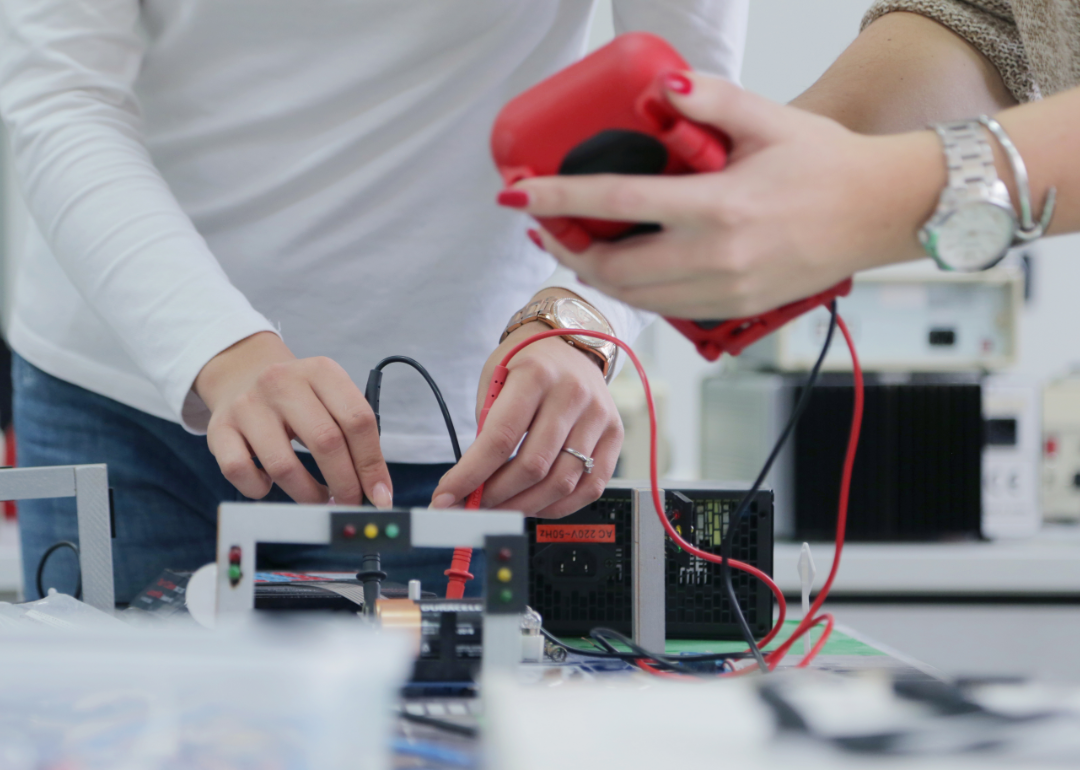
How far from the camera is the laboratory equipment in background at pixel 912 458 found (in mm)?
1755

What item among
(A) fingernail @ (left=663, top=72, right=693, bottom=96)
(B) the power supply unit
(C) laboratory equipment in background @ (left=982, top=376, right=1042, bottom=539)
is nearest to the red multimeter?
(A) fingernail @ (left=663, top=72, right=693, bottom=96)

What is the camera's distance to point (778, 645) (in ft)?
A: 2.19

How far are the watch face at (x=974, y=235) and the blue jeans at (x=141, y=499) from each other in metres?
0.50

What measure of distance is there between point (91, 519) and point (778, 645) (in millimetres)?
483

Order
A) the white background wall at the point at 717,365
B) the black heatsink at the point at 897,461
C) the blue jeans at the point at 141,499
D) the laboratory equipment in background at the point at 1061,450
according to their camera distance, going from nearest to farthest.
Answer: the blue jeans at the point at 141,499 < the black heatsink at the point at 897,461 < the laboratory equipment in background at the point at 1061,450 < the white background wall at the point at 717,365

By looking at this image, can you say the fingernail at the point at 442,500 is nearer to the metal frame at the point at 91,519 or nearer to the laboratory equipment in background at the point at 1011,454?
the metal frame at the point at 91,519

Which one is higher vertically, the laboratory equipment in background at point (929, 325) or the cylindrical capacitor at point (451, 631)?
the laboratory equipment in background at point (929, 325)

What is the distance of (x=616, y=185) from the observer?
358 mm

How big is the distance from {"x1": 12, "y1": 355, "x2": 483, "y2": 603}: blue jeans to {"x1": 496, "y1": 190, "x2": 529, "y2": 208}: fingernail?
434 millimetres

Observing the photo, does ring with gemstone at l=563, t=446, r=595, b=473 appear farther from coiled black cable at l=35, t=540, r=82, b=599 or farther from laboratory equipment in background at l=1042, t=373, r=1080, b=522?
laboratory equipment in background at l=1042, t=373, r=1080, b=522

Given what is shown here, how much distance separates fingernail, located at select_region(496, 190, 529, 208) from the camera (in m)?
0.38

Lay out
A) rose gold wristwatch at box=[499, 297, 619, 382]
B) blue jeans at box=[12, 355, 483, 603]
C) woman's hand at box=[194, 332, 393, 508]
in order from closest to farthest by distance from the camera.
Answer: woman's hand at box=[194, 332, 393, 508] → rose gold wristwatch at box=[499, 297, 619, 382] → blue jeans at box=[12, 355, 483, 603]

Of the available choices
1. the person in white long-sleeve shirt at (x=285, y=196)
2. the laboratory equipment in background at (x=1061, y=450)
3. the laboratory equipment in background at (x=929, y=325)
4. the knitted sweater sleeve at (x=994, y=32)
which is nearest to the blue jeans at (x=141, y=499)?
the person in white long-sleeve shirt at (x=285, y=196)

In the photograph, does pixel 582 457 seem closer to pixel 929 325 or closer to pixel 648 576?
pixel 648 576
